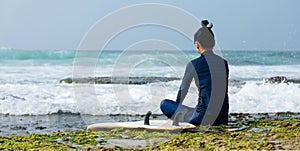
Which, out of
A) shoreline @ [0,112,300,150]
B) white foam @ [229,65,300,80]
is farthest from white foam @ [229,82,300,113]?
white foam @ [229,65,300,80]

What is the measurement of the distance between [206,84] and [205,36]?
2.29 feet

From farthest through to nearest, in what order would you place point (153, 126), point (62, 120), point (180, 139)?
point (62, 120) < point (153, 126) < point (180, 139)

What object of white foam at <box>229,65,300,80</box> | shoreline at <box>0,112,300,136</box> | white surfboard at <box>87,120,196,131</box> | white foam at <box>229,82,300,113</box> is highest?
white foam at <box>229,65,300,80</box>

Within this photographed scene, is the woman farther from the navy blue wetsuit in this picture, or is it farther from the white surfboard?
the white surfboard

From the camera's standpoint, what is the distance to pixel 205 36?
21.0 ft

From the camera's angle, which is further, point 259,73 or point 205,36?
point 259,73

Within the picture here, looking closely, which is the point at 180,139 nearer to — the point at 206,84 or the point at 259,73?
the point at 206,84

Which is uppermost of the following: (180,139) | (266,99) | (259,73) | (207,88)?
(259,73)

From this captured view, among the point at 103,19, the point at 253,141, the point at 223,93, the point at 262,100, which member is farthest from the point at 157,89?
the point at 253,141

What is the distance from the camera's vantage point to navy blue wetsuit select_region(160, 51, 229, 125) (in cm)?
647

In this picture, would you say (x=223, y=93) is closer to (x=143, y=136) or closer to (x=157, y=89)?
(x=143, y=136)

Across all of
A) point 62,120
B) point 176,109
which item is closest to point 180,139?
point 176,109

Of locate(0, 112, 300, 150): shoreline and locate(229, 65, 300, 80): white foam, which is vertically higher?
locate(229, 65, 300, 80): white foam

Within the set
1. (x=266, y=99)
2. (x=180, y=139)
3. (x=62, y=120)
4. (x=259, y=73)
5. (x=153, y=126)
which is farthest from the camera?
(x=259, y=73)
